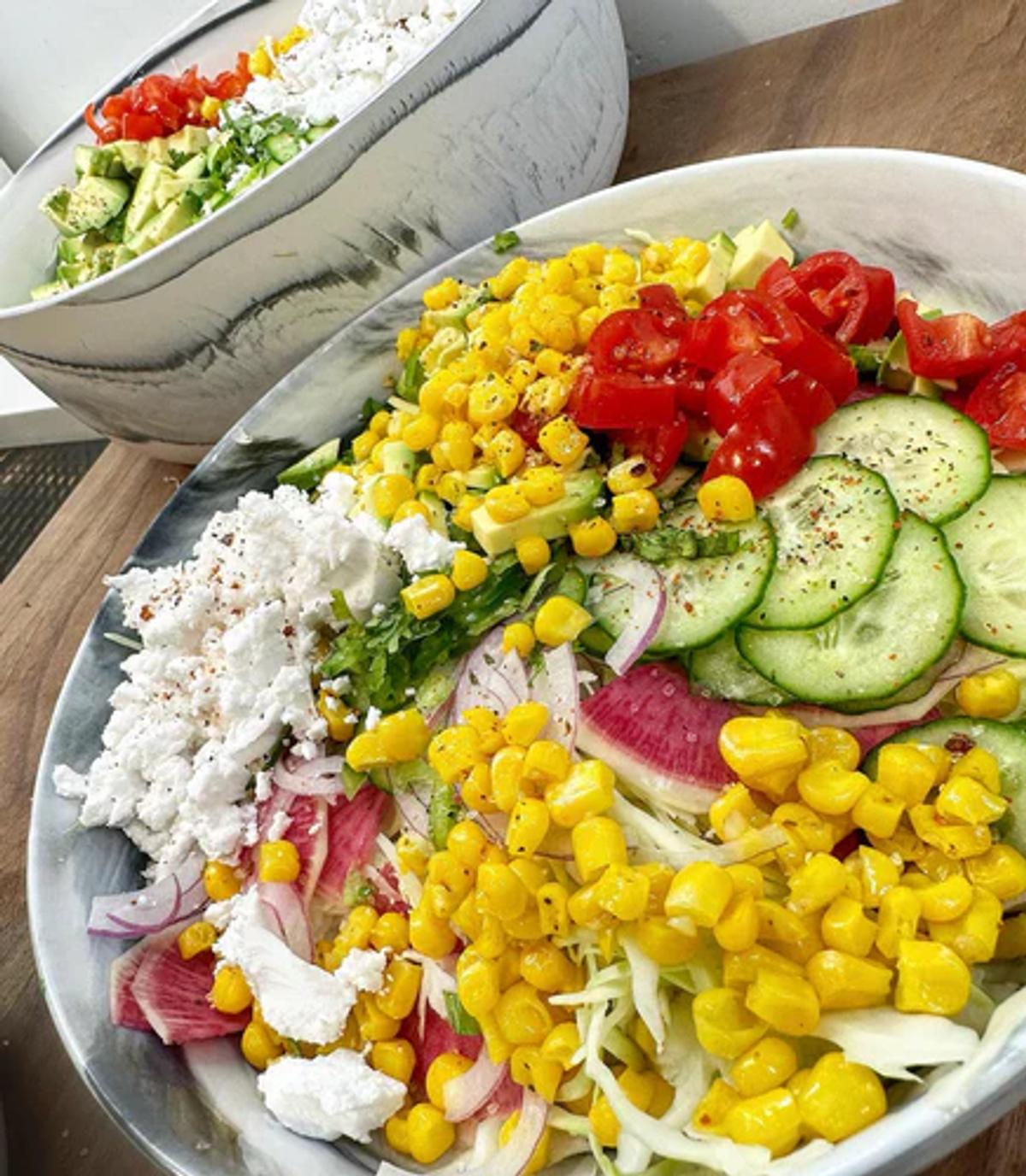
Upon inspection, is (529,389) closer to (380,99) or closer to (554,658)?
(554,658)

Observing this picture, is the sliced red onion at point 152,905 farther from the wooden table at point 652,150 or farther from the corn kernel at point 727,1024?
the corn kernel at point 727,1024

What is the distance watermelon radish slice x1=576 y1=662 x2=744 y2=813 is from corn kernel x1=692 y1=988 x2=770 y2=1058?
0.22 meters

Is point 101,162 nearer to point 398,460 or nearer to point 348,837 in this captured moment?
point 398,460

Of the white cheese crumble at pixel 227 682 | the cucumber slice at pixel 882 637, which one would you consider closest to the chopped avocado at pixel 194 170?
the white cheese crumble at pixel 227 682

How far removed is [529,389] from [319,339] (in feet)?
1.97

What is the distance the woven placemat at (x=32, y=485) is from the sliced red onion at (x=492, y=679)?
8.05 feet

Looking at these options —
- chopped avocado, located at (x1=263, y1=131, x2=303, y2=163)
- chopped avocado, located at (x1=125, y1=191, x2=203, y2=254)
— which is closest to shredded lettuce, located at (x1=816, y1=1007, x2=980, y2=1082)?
chopped avocado, located at (x1=263, y1=131, x2=303, y2=163)

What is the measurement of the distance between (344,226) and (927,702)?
4.00ft

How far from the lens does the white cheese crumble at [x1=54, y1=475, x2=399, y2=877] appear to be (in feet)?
4.95

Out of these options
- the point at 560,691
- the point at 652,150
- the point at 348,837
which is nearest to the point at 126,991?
the point at 348,837

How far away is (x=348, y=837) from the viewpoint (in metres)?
1.49

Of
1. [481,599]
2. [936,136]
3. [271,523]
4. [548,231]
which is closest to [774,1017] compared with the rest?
[481,599]

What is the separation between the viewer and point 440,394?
173 cm

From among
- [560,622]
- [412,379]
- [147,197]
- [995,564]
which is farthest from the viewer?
[147,197]
